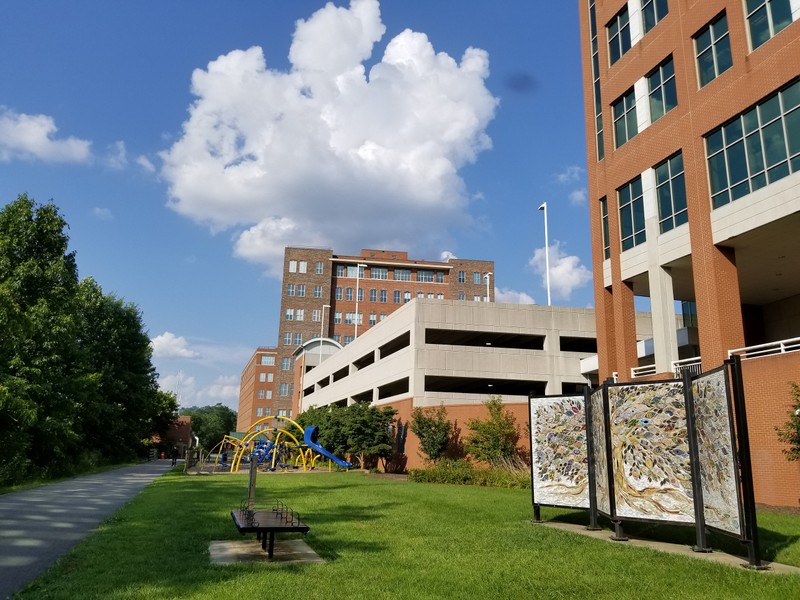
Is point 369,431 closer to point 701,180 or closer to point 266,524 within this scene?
point 701,180

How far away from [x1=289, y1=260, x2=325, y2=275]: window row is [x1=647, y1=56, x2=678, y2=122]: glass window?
6661cm

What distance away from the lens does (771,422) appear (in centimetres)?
1753

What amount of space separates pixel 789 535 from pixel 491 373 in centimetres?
2544

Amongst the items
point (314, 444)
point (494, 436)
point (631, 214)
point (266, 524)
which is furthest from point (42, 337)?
point (631, 214)

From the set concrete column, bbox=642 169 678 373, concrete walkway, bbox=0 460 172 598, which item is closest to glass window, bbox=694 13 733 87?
concrete column, bbox=642 169 678 373

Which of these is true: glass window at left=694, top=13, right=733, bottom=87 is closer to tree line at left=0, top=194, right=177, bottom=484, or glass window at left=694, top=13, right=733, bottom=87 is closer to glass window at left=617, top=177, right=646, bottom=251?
glass window at left=617, top=177, right=646, bottom=251

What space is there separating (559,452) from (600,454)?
1.46m

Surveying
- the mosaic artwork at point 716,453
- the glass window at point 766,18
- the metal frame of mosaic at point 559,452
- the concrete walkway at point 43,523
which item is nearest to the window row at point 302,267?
the concrete walkway at point 43,523

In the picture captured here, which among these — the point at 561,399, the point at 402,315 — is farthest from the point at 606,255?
the point at 561,399

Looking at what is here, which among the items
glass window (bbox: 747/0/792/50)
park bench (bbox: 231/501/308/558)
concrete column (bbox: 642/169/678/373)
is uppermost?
glass window (bbox: 747/0/792/50)

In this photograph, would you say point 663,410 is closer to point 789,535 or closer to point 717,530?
point 717,530

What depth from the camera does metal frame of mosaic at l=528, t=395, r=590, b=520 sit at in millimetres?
12391

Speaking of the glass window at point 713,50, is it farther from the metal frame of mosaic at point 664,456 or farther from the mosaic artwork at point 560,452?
the metal frame of mosaic at point 664,456

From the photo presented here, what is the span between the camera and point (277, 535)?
1102 cm
